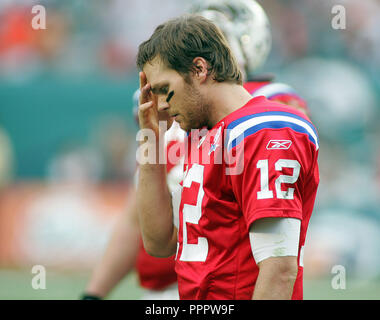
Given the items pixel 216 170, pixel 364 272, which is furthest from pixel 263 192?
pixel 364 272

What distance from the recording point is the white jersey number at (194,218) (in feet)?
6.25

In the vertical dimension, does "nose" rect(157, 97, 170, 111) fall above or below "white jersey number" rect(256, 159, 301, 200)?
above

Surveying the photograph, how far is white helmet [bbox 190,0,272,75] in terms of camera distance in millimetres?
2838

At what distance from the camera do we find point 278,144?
1756 millimetres

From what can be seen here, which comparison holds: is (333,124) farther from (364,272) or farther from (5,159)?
(5,159)

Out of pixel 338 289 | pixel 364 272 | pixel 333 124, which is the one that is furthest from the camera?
pixel 333 124

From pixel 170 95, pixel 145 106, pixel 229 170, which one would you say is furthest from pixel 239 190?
pixel 145 106

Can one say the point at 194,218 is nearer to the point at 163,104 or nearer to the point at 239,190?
the point at 239,190

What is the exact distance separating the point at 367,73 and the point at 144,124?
7.12 meters

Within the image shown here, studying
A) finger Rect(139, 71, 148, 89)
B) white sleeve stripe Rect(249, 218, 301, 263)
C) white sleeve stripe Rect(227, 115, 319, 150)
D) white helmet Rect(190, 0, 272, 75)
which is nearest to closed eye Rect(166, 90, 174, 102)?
finger Rect(139, 71, 148, 89)

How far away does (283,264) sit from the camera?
1.71 m

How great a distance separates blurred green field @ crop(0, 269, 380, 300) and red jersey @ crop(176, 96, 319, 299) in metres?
4.41

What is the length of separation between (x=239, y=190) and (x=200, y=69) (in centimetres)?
44

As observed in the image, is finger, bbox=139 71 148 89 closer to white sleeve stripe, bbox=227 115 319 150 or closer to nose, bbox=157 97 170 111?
nose, bbox=157 97 170 111
